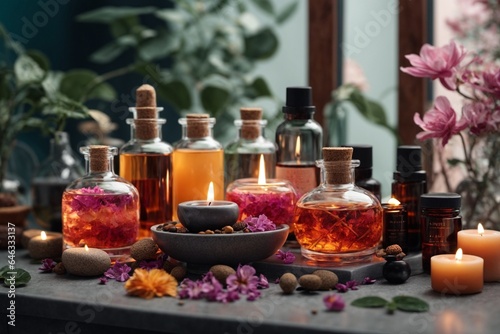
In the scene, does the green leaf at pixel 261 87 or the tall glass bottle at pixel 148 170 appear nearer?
the tall glass bottle at pixel 148 170

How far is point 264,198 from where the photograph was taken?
133 cm

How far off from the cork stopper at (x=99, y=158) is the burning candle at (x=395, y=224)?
0.47 m

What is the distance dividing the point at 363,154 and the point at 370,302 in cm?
40

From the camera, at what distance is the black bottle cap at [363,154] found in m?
1.39

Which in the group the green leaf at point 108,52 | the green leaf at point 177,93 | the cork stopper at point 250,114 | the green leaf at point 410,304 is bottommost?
the green leaf at point 410,304

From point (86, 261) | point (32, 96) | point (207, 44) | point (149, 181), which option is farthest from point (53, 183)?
point (207, 44)

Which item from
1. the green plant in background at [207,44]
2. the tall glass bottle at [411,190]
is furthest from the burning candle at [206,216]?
the green plant in background at [207,44]

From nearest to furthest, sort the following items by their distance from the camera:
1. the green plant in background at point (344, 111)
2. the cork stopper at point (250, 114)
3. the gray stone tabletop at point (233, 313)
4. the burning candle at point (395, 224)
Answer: the gray stone tabletop at point (233, 313)
the burning candle at point (395, 224)
the cork stopper at point (250, 114)
the green plant in background at point (344, 111)

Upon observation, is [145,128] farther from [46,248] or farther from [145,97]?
[46,248]

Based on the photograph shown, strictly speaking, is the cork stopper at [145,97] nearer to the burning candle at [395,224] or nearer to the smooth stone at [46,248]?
the smooth stone at [46,248]

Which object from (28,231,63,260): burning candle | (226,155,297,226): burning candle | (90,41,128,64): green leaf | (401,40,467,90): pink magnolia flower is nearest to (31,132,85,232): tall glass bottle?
(28,231,63,260): burning candle

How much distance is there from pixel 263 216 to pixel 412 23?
0.83 meters

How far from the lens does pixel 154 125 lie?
140 cm

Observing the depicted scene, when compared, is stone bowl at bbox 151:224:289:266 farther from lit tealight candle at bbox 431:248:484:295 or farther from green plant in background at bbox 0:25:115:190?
green plant in background at bbox 0:25:115:190
